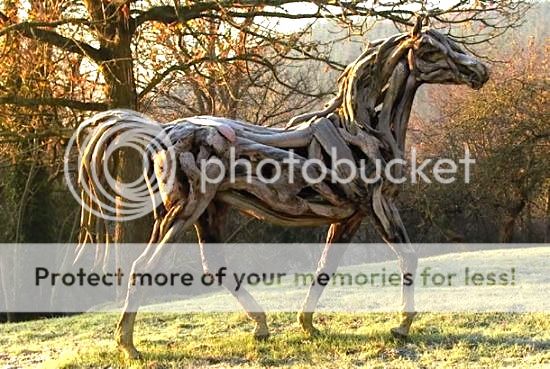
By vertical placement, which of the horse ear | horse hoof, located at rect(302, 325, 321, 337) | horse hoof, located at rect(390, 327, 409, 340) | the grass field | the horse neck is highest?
the horse ear

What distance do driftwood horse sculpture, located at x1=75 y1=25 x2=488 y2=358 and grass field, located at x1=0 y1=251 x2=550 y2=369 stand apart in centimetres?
28

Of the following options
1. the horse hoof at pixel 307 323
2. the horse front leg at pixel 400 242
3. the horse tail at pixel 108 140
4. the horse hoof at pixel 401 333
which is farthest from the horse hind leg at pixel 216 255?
the horse front leg at pixel 400 242

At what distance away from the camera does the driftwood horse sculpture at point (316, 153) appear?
4.97 meters

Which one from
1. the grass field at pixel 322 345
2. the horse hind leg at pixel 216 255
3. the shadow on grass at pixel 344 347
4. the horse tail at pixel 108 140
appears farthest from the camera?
the horse hind leg at pixel 216 255

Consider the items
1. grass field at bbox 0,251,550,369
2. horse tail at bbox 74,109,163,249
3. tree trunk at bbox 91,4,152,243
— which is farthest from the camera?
tree trunk at bbox 91,4,152,243

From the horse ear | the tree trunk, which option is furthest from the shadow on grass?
the tree trunk

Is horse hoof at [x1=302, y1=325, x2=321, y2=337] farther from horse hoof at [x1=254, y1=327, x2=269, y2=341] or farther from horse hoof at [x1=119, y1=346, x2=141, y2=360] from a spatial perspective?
horse hoof at [x1=119, y1=346, x2=141, y2=360]

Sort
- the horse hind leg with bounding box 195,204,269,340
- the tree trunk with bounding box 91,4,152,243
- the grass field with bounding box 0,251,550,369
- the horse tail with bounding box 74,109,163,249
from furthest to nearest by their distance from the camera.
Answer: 1. the tree trunk with bounding box 91,4,152,243
2. the horse hind leg with bounding box 195,204,269,340
3. the horse tail with bounding box 74,109,163,249
4. the grass field with bounding box 0,251,550,369

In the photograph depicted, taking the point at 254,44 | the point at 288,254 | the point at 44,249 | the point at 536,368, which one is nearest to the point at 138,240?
the point at 254,44

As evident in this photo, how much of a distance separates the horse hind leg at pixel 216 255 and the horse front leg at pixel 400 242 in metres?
1.18

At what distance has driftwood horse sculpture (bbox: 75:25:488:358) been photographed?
4969 millimetres

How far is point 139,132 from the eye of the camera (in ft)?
16.7

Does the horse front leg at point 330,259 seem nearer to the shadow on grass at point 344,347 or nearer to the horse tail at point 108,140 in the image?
the shadow on grass at point 344,347

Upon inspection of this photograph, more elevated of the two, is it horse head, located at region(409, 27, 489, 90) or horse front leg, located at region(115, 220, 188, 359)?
horse head, located at region(409, 27, 489, 90)
